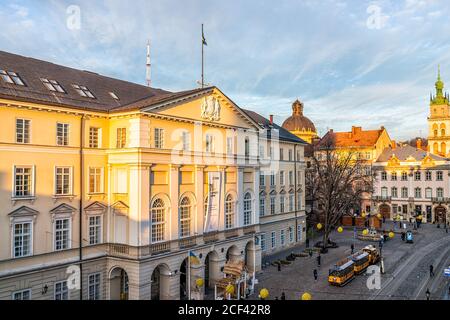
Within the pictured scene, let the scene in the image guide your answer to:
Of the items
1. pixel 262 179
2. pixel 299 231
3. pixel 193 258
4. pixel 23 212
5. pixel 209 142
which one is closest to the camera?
pixel 23 212

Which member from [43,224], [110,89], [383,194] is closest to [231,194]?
[110,89]

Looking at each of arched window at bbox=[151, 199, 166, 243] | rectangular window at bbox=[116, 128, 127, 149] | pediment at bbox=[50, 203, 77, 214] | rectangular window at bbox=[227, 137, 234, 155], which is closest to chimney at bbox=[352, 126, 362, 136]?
rectangular window at bbox=[227, 137, 234, 155]

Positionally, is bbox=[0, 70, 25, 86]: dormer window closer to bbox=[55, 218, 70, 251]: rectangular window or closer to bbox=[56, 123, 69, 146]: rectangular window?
bbox=[56, 123, 69, 146]: rectangular window

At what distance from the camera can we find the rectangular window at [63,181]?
28.0 meters

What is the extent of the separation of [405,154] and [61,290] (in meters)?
71.8

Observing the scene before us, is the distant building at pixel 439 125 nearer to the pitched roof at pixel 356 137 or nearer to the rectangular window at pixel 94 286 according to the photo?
the pitched roof at pixel 356 137

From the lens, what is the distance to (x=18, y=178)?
25.9 meters

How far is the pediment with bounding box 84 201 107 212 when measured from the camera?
2959cm

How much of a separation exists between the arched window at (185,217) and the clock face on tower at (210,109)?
7.26m

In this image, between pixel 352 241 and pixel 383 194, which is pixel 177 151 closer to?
pixel 352 241

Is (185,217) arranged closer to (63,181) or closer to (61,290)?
(63,181)

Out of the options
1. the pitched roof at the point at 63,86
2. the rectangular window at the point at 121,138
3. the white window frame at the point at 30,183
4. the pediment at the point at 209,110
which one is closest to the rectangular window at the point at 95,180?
the rectangular window at the point at 121,138

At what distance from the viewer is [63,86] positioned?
3014 cm

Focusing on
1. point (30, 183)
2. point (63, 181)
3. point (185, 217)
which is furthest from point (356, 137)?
point (30, 183)
